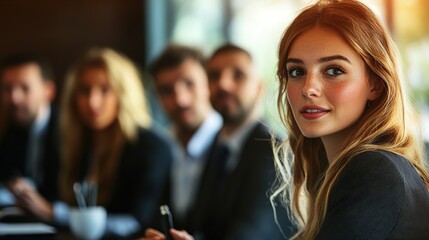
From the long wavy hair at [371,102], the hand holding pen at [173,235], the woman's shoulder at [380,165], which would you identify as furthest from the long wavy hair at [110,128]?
the woman's shoulder at [380,165]

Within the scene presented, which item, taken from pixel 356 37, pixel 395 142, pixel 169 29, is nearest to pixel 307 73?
pixel 356 37

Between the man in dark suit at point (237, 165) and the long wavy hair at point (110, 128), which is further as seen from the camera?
the long wavy hair at point (110, 128)

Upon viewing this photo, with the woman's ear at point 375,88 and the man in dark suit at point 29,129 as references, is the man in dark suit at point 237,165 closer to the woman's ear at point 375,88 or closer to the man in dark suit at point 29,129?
the woman's ear at point 375,88

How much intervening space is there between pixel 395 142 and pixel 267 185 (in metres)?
1.02

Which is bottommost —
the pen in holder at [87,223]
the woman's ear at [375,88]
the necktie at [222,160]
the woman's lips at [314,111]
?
the pen in holder at [87,223]

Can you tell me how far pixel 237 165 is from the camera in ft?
9.06

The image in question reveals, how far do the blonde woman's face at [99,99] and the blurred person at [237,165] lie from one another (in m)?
0.60

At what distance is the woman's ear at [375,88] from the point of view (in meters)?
1.71

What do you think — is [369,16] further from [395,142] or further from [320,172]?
[320,172]

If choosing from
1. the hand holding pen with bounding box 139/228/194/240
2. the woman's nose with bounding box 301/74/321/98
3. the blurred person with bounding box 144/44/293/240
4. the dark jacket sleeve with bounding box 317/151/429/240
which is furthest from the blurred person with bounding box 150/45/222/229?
the dark jacket sleeve with bounding box 317/151/429/240

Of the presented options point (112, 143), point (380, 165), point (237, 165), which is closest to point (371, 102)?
point (380, 165)

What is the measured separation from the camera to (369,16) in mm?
1686

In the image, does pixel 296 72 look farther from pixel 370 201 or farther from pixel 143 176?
pixel 143 176

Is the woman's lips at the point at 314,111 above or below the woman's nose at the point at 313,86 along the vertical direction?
below
